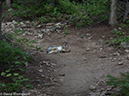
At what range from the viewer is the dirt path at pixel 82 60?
4.16 meters

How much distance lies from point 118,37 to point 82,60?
2.05 meters

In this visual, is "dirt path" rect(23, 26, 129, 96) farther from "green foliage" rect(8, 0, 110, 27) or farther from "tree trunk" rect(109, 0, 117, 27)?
"green foliage" rect(8, 0, 110, 27)

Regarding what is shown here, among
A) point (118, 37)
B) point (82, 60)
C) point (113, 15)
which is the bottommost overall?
point (82, 60)

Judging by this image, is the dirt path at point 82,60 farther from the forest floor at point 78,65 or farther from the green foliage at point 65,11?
the green foliage at point 65,11

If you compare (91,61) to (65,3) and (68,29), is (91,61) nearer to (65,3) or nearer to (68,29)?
(68,29)

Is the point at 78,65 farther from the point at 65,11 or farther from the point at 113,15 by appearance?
the point at 65,11

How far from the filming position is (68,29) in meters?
8.44

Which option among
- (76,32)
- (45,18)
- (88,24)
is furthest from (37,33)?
(88,24)

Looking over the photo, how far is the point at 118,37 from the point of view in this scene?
267 inches

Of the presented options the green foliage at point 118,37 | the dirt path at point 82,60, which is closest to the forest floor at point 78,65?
the dirt path at point 82,60

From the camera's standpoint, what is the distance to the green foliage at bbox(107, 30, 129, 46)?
21.3ft

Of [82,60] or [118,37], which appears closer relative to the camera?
[82,60]

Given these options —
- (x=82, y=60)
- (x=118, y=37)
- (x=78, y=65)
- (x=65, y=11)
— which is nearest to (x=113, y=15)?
(x=118, y=37)

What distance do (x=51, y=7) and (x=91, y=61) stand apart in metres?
5.16
